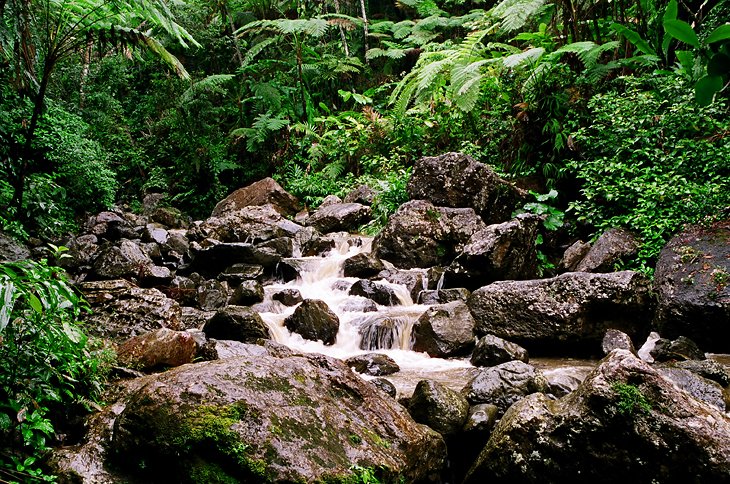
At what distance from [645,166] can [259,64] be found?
12575 mm

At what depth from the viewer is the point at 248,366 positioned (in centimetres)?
292

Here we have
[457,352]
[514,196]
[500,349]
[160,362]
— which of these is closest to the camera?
[160,362]

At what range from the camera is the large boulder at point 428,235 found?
27.8ft

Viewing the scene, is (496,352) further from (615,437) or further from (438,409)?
(615,437)

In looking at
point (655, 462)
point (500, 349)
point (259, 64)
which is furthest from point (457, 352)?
point (259, 64)

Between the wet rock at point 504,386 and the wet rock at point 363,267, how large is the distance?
424cm

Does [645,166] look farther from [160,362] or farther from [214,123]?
[214,123]

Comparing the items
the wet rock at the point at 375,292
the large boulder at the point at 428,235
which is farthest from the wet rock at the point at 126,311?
the large boulder at the point at 428,235

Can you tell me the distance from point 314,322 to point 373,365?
131 centimetres

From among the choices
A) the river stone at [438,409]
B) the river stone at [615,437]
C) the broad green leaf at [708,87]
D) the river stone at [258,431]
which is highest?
the broad green leaf at [708,87]

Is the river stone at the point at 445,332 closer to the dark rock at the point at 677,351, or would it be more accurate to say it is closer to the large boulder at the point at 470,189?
the dark rock at the point at 677,351

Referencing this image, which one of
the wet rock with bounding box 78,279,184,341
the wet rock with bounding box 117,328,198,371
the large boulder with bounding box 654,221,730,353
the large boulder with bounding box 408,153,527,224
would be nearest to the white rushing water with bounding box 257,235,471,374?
the wet rock with bounding box 78,279,184,341

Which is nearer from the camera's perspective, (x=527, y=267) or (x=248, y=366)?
(x=248, y=366)

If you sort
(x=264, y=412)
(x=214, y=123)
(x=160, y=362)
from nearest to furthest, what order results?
(x=264, y=412) < (x=160, y=362) < (x=214, y=123)
